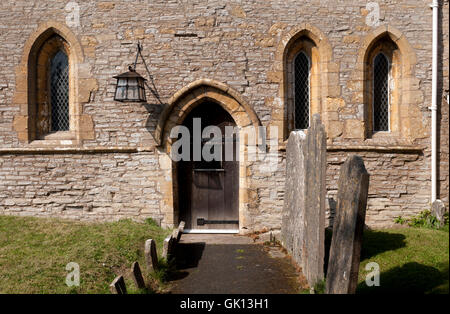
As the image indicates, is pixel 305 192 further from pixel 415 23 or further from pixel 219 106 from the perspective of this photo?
pixel 415 23

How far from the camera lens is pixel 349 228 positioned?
3844 millimetres

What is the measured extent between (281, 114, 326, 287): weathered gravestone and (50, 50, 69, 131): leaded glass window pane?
509 centimetres

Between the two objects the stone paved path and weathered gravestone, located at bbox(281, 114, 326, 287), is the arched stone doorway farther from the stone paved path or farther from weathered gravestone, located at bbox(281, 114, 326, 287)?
weathered gravestone, located at bbox(281, 114, 326, 287)

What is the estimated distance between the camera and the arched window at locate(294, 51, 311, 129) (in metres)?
8.45

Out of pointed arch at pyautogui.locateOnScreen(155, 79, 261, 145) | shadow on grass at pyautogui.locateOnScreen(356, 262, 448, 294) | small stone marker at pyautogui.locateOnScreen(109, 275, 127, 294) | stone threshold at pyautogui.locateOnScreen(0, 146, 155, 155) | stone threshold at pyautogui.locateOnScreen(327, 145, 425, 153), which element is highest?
pointed arch at pyautogui.locateOnScreen(155, 79, 261, 145)

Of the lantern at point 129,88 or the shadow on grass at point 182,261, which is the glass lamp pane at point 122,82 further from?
the shadow on grass at point 182,261

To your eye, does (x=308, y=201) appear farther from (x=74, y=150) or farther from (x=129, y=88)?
(x=74, y=150)

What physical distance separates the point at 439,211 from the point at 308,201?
4218 millimetres

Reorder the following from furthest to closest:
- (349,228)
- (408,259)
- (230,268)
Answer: (230,268)
(408,259)
(349,228)

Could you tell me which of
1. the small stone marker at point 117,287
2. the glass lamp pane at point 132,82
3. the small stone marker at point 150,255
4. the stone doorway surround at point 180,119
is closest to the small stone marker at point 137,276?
the small stone marker at point 117,287

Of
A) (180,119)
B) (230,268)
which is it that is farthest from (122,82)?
(230,268)

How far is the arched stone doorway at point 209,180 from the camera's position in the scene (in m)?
8.30

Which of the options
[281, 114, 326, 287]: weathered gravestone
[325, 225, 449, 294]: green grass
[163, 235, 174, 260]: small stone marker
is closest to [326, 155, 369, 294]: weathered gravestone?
[281, 114, 326, 287]: weathered gravestone

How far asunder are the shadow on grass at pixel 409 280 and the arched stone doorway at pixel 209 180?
377 cm
